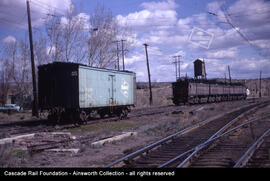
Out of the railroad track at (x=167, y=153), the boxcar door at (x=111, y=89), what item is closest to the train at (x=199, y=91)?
the boxcar door at (x=111, y=89)

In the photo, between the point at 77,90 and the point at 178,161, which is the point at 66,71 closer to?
the point at 77,90

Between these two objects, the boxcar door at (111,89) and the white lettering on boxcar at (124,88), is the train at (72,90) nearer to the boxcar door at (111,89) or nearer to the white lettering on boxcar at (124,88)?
the boxcar door at (111,89)

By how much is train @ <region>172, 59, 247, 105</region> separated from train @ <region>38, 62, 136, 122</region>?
1771cm

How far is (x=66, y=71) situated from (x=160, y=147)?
856 cm

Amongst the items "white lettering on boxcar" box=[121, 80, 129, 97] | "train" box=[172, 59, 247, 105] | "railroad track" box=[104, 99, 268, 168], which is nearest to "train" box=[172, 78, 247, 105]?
"train" box=[172, 59, 247, 105]

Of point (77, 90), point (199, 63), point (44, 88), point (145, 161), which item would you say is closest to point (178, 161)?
point (145, 161)

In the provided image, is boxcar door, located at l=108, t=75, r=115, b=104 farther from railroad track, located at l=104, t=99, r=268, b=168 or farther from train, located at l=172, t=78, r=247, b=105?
train, located at l=172, t=78, r=247, b=105

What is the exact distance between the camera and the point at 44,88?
666 inches

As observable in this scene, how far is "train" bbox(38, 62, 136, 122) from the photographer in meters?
15.8

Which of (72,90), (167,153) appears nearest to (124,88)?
(72,90)

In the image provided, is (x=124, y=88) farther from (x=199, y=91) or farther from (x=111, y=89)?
(x=199, y=91)

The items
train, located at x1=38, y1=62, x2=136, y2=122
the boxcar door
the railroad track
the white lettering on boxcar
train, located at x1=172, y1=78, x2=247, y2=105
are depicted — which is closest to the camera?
the railroad track

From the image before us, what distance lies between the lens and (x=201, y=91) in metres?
37.9

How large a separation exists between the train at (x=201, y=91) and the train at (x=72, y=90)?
17.7 metres
